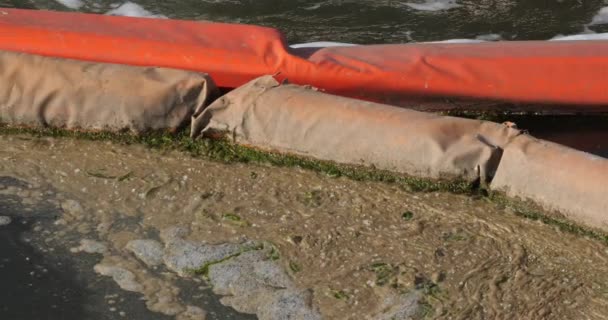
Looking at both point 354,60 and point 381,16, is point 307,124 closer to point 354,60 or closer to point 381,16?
point 354,60

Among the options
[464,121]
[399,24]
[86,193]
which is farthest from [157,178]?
[399,24]

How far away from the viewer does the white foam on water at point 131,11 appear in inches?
206

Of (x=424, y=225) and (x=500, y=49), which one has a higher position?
(x=500, y=49)

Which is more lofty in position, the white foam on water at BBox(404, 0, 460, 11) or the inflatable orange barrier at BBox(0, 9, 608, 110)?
the inflatable orange barrier at BBox(0, 9, 608, 110)

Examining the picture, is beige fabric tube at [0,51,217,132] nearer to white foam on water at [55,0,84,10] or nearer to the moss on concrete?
the moss on concrete

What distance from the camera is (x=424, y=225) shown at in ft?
9.68

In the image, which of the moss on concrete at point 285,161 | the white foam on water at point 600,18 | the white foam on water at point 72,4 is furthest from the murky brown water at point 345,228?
the white foam on water at point 600,18

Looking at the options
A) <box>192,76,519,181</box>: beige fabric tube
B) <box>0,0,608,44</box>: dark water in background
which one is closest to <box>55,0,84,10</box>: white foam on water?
<box>0,0,608,44</box>: dark water in background

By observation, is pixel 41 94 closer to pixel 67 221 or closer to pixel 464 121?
pixel 67 221

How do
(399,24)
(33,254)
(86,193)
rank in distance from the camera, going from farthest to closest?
(399,24) < (86,193) < (33,254)

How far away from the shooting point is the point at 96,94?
11.1ft

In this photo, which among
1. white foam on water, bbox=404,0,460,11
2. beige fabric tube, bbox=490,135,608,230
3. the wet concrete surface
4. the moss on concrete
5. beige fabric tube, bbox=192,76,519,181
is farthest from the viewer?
white foam on water, bbox=404,0,460,11

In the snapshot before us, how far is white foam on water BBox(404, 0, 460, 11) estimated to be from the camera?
211 inches

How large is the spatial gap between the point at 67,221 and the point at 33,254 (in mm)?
173
